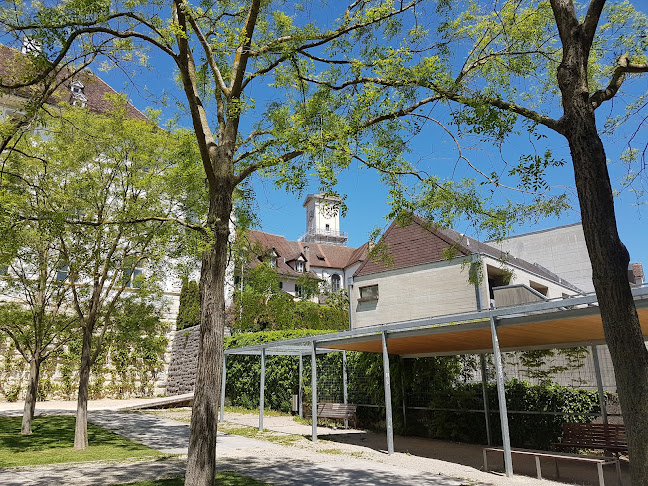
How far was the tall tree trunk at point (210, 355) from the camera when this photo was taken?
6336 millimetres

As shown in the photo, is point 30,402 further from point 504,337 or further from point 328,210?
point 504,337

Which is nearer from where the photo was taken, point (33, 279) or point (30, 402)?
point (30, 402)

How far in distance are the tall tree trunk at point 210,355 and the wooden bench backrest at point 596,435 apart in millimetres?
7698

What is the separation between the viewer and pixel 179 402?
22234mm

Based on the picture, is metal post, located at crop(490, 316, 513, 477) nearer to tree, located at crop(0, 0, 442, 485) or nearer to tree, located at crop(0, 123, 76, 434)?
tree, located at crop(0, 0, 442, 485)

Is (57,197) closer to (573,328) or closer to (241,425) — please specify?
(241,425)

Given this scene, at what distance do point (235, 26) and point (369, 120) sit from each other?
3.51 metres

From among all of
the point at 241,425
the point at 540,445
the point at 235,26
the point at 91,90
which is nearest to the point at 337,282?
the point at 91,90

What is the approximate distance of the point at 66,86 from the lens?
9.16 m

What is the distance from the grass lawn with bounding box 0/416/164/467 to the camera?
382 inches

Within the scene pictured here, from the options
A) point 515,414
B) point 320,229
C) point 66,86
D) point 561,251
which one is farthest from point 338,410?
point 320,229

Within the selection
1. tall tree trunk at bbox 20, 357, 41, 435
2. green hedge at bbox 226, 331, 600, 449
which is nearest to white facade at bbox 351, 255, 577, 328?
green hedge at bbox 226, 331, 600, 449

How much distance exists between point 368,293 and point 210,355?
60.8 ft

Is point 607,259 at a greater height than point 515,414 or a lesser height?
greater
